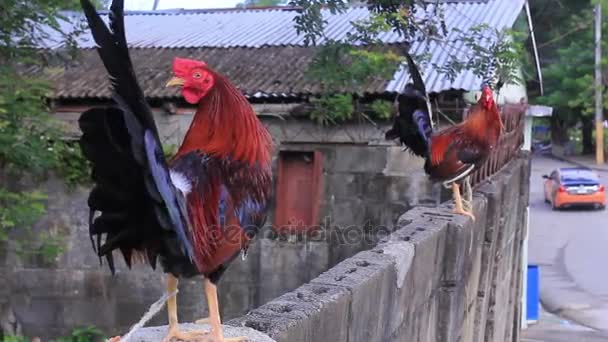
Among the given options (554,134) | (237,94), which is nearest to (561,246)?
(237,94)

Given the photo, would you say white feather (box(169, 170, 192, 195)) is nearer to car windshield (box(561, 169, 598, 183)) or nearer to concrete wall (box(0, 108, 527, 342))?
concrete wall (box(0, 108, 527, 342))

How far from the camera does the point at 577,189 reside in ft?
74.4

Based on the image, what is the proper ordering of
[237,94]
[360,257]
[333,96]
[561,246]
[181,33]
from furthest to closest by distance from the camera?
[561,246], [181,33], [333,96], [360,257], [237,94]

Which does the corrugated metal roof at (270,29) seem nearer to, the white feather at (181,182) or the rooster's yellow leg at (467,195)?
the rooster's yellow leg at (467,195)

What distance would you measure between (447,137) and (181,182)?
368 cm

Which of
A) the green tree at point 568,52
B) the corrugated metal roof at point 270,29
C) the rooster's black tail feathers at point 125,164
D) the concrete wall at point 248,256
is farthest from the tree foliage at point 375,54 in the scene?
the green tree at point 568,52

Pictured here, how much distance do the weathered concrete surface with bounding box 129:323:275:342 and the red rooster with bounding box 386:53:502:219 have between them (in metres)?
3.27

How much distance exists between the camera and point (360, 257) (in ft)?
12.7

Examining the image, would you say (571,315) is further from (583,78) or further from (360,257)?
(583,78)

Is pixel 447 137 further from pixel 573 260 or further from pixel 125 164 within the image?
pixel 573 260

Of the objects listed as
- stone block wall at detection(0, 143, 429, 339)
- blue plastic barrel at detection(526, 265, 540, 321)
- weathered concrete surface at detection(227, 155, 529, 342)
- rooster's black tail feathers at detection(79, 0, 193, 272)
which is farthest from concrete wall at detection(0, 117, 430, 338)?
blue plastic barrel at detection(526, 265, 540, 321)

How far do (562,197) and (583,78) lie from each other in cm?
1133

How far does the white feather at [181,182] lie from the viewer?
2.22 metres

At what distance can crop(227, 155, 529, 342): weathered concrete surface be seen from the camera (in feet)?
9.57
